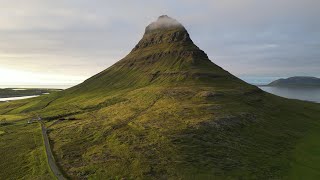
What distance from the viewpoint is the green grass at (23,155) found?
102500mm

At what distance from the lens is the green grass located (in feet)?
336

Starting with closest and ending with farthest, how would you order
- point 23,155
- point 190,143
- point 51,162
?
1. point 51,162
2. point 23,155
3. point 190,143

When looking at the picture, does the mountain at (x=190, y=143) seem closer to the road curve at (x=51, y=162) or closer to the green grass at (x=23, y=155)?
the road curve at (x=51, y=162)

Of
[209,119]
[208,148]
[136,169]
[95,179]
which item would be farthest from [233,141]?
[95,179]

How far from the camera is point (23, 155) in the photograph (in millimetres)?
123125

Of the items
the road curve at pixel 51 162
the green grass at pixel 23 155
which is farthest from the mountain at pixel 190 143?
the green grass at pixel 23 155

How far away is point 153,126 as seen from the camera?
152 metres

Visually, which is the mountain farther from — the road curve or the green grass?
the green grass

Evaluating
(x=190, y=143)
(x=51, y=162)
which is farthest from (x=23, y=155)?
(x=190, y=143)

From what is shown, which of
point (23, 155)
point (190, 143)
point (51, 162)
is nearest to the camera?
point (51, 162)

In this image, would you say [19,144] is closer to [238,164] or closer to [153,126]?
[153,126]

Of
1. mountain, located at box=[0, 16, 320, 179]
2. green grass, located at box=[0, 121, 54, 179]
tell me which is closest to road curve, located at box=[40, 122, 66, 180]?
green grass, located at box=[0, 121, 54, 179]

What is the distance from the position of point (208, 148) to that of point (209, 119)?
108 feet

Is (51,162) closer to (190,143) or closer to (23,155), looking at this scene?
(23,155)
